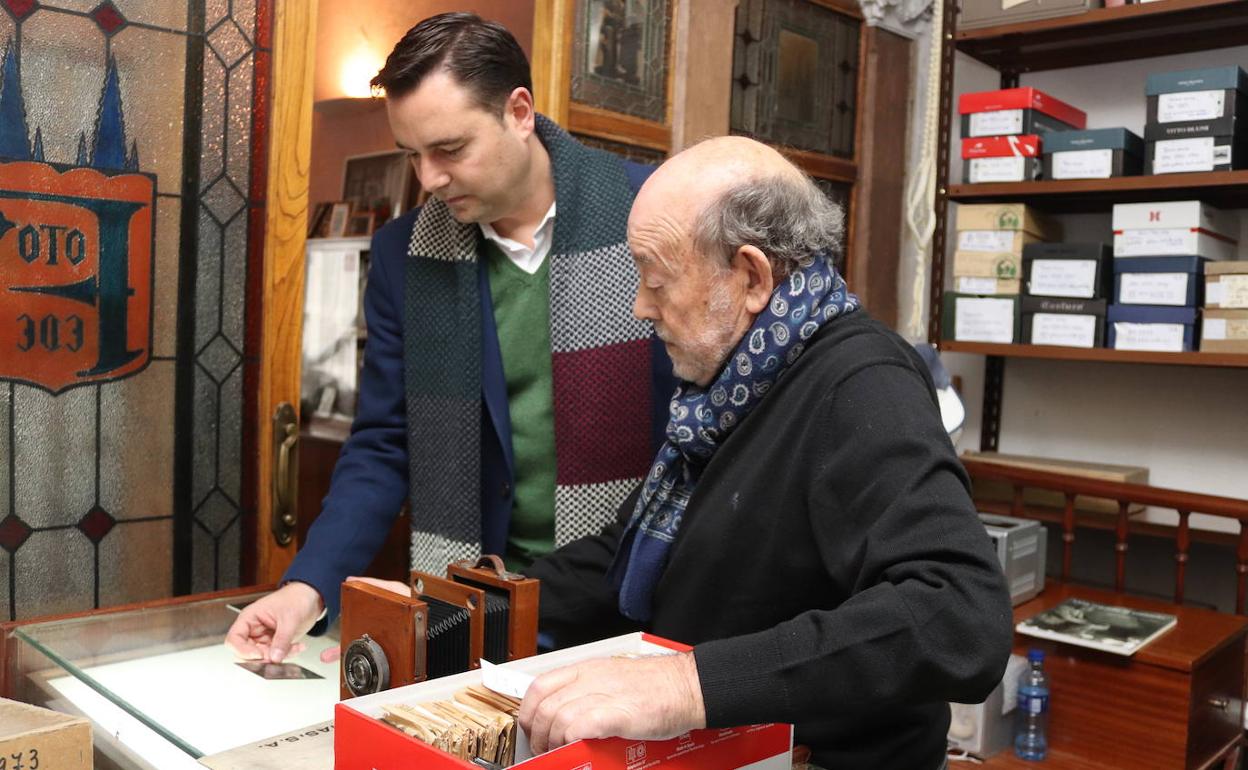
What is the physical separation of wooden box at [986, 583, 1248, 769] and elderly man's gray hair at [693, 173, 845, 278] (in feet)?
5.64

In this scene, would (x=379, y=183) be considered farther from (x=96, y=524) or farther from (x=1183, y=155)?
(x=1183, y=155)

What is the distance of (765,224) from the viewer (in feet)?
4.00

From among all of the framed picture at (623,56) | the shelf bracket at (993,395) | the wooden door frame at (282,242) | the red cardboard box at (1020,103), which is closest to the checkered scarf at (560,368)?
the wooden door frame at (282,242)

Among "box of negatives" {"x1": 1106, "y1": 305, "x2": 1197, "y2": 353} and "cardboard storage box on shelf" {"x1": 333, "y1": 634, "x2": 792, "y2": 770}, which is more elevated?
"box of negatives" {"x1": 1106, "y1": 305, "x2": 1197, "y2": 353}

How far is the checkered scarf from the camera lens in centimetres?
177

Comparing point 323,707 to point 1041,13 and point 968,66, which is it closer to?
point 1041,13

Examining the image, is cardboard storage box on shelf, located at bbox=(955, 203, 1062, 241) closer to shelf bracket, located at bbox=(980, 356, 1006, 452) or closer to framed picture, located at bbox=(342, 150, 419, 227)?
shelf bracket, located at bbox=(980, 356, 1006, 452)

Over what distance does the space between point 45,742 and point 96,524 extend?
1.14 m

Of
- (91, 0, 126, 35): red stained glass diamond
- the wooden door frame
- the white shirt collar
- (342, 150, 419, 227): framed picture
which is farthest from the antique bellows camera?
(342, 150, 419, 227): framed picture

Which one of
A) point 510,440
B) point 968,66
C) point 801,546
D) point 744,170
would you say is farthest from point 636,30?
point 801,546

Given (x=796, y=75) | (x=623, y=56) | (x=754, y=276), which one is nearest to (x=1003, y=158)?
(x=796, y=75)

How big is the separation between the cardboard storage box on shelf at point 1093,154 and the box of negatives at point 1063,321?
35cm

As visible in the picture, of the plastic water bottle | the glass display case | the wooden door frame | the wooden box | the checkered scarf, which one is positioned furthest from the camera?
the plastic water bottle

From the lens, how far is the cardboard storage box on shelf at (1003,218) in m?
3.25
